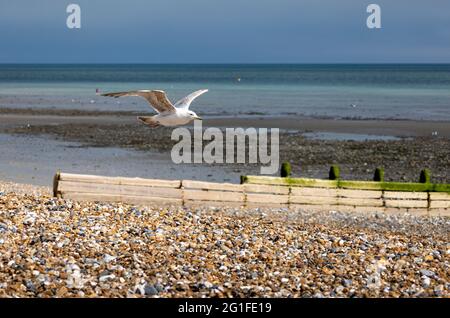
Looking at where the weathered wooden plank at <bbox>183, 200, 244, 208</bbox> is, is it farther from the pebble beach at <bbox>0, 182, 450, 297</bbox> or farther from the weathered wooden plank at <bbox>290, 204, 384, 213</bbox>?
the weathered wooden plank at <bbox>290, 204, 384, 213</bbox>

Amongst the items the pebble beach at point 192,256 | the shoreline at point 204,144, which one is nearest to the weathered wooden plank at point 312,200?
the pebble beach at point 192,256

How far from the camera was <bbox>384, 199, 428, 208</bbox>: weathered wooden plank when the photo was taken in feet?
56.6

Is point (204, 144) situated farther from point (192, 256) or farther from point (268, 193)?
point (192, 256)

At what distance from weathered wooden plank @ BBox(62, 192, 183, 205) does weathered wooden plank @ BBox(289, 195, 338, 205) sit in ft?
8.93

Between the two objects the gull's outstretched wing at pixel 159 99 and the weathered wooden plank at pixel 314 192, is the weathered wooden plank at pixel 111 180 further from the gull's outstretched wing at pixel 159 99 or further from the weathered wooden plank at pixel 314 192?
the gull's outstretched wing at pixel 159 99

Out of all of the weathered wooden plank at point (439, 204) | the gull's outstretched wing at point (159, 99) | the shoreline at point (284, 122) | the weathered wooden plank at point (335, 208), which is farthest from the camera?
the shoreline at point (284, 122)

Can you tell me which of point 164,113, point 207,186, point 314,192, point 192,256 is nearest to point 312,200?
point 314,192

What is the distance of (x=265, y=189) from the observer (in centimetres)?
1620

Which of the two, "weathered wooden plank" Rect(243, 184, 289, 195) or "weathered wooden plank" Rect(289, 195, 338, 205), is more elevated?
"weathered wooden plank" Rect(243, 184, 289, 195)

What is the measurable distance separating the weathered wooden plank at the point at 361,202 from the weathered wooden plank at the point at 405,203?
0.20 m

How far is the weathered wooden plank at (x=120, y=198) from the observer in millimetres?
14375

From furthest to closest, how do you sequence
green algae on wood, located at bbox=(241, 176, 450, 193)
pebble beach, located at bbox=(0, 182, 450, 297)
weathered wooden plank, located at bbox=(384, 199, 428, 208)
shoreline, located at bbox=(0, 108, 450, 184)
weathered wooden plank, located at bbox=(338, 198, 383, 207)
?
shoreline, located at bbox=(0, 108, 450, 184) → weathered wooden plank, located at bbox=(384, 199, 428, 208) → weathered wooden plank, located at bbox=(338, 198, 383, 207) → green algae on wood, located at bbox=(241, 176, 450, 193) → pebble beach, located at bbox=(0, 182, 450, 297)

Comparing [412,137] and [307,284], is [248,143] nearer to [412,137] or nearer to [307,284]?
[412,137]

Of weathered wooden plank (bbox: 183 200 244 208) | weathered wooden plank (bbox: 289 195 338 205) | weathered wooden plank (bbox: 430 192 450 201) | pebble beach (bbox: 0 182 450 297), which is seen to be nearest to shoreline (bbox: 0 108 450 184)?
weathered wooden plank (bbox: 430 192 450 201)
